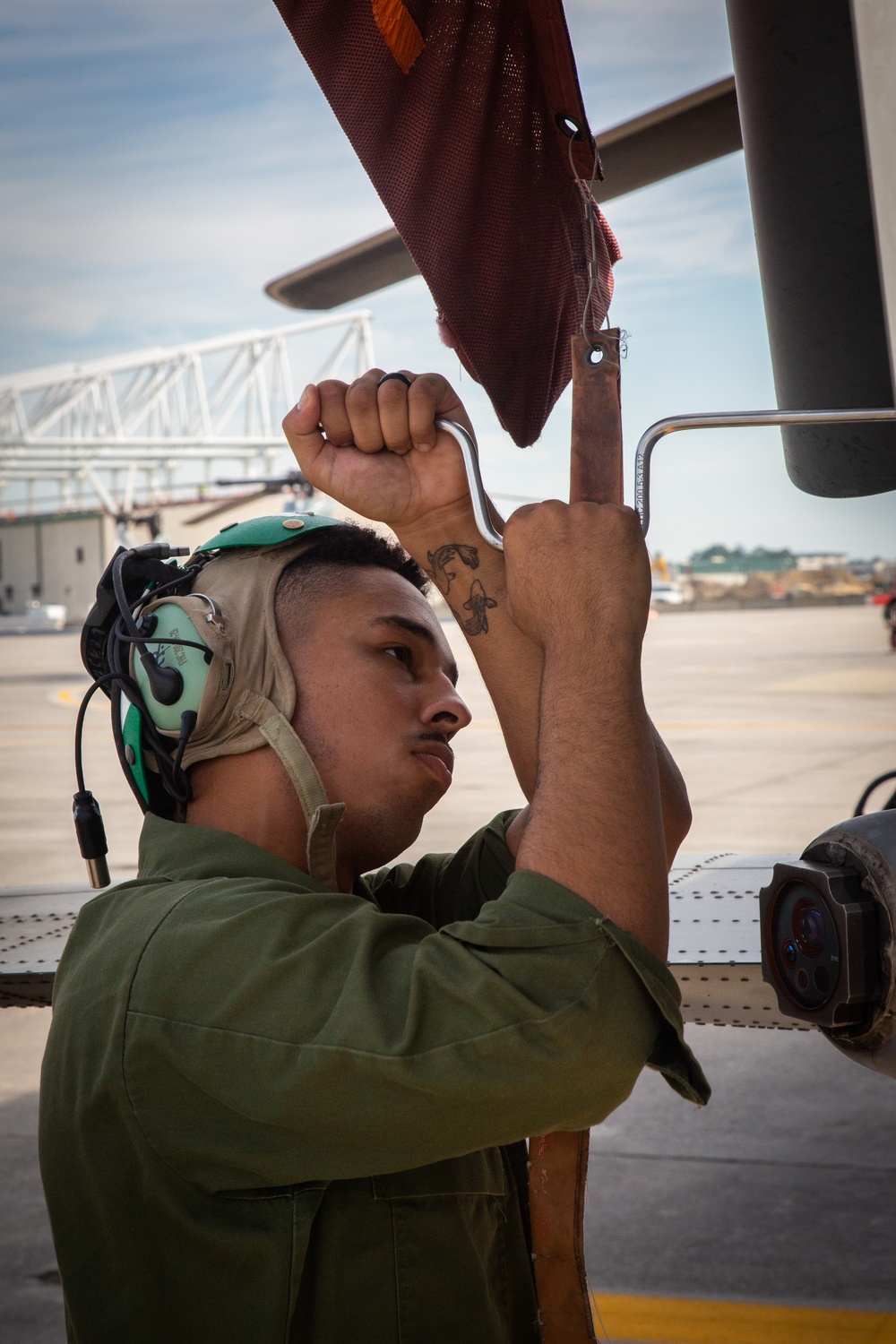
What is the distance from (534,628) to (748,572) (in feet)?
238

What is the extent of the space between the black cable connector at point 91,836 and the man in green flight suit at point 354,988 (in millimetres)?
227

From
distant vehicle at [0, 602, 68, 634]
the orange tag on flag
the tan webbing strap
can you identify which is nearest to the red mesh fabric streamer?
the orange tag on flag

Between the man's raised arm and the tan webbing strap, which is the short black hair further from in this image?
the tan webbing strap

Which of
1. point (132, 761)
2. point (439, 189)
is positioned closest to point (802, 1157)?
point (132, 761)

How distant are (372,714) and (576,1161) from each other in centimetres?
55

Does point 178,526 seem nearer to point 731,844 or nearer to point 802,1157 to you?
point 731,844

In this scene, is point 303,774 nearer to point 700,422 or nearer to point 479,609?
point 479,609

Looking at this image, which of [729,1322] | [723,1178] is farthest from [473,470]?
[723,1178]

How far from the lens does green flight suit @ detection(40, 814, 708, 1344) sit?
3.35ft

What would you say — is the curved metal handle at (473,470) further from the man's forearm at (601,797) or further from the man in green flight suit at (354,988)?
the man's forearm at (601,797)

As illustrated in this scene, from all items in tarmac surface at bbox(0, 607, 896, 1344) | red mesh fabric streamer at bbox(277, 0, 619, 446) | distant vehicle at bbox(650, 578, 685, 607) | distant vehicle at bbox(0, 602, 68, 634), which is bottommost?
tarmac surface at bbox(0, 607, 896, 1344)

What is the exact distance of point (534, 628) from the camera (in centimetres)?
119

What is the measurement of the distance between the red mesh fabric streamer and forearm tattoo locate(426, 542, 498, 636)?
190 millimetres

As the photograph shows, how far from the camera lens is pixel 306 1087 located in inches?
40.4
